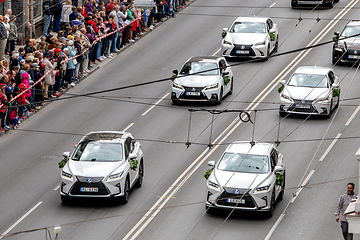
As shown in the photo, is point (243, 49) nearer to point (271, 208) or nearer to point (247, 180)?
point (247, 180)

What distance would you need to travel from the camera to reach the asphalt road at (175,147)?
2080 centimetres

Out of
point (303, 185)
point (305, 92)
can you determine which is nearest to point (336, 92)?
point (305, 92)

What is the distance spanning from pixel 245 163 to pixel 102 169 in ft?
12.9

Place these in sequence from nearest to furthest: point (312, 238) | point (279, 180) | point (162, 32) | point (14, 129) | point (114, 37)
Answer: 1. point (312, 238)
2. point (279, 180)
3. point (14, 129)
4. point (114, 37)
5. point (162, 32)

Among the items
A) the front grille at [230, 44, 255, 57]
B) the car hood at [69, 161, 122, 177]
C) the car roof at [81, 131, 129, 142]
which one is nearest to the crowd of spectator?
the car roof at [81, 131, 129, 142]

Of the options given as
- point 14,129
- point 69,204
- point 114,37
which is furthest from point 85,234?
point 114,37

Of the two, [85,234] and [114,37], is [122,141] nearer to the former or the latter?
[85,234]

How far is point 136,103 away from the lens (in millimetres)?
31172

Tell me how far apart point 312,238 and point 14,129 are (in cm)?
1226

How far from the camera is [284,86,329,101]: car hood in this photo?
28891 mm

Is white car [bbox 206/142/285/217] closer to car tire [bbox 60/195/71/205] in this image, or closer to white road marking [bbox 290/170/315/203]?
white road marking [bbox 290/170/315/203]

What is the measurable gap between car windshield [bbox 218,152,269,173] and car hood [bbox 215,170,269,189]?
19 centimetres

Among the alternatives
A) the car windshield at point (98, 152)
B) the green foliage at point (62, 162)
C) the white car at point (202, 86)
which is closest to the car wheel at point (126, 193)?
the car windshield at point (98, 152)

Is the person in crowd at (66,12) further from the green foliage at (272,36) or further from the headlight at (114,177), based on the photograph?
the headlight at (114,177)
